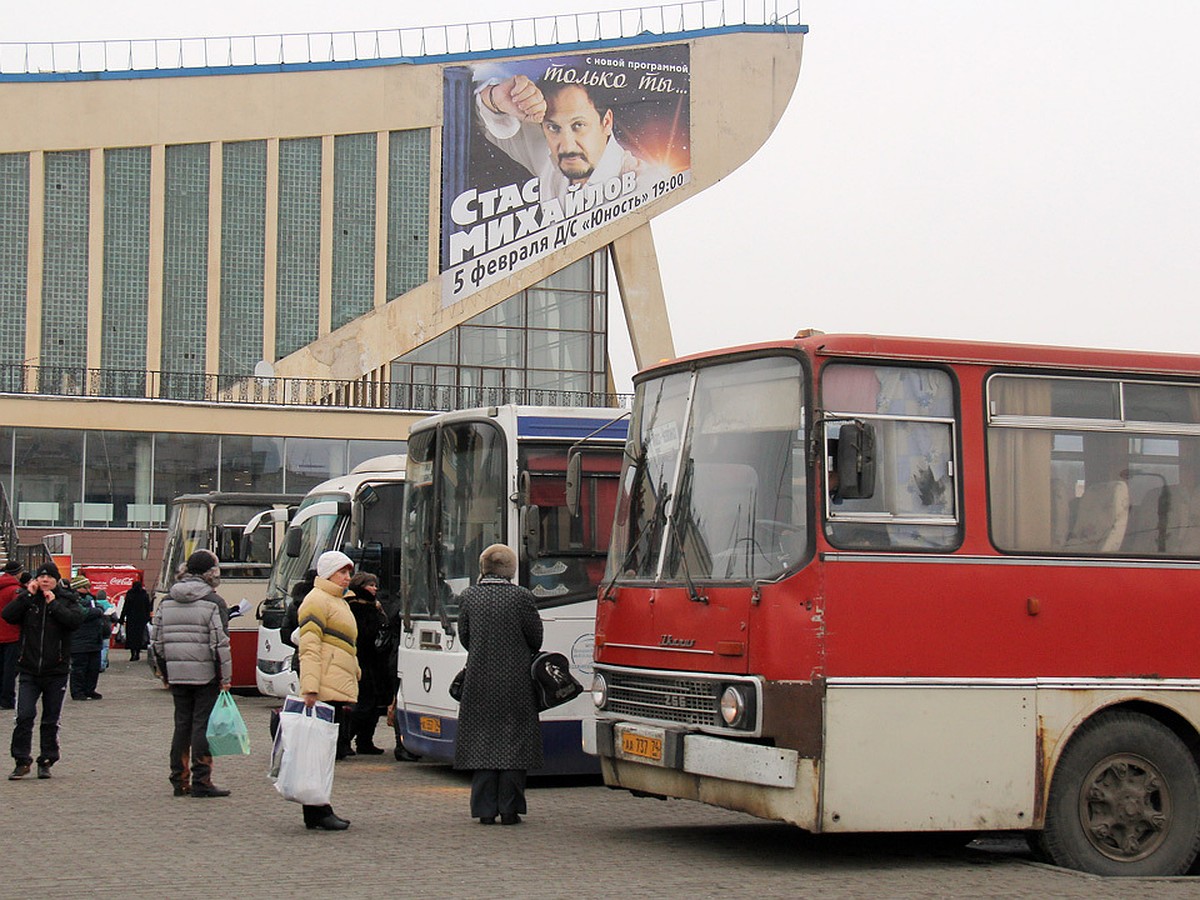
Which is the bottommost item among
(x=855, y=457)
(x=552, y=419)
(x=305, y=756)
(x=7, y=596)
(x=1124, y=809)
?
(x=1124, y=809)

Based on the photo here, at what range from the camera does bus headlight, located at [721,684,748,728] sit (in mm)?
9586

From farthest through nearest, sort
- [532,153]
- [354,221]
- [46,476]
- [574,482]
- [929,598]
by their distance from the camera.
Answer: [532,153], [354,221], [46,476], [574,482], [929,598]

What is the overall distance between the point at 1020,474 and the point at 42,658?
27.6 feet

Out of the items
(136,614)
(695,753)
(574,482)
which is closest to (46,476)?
(136,614)

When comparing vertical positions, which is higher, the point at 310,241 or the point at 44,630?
the point at 310,241

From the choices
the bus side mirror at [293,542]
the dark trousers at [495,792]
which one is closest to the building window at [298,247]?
the bus side mirror at [293,542]

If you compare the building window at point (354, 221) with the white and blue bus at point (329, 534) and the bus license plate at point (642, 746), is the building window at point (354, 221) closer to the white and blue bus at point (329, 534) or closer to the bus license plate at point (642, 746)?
the white and blue bus at point (329, 534)

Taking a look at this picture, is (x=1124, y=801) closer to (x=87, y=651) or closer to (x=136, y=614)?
(x=87, y=651)

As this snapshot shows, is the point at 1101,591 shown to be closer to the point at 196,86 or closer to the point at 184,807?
the point at 184,807

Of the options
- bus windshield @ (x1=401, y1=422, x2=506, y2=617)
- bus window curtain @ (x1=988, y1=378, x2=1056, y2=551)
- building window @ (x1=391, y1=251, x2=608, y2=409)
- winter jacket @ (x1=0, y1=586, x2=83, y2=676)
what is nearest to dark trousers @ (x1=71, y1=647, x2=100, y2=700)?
winter jacket @ (x1=0, y1=586, x2=83, y2=676)

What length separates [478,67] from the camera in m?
53.8

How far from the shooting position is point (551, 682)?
1146 cm

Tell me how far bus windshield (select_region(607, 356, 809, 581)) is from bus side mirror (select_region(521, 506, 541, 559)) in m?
1.89

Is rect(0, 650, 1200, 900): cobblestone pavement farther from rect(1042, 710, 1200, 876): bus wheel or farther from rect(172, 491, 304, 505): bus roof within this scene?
rect(172, 491, 304, 505): bus roof
